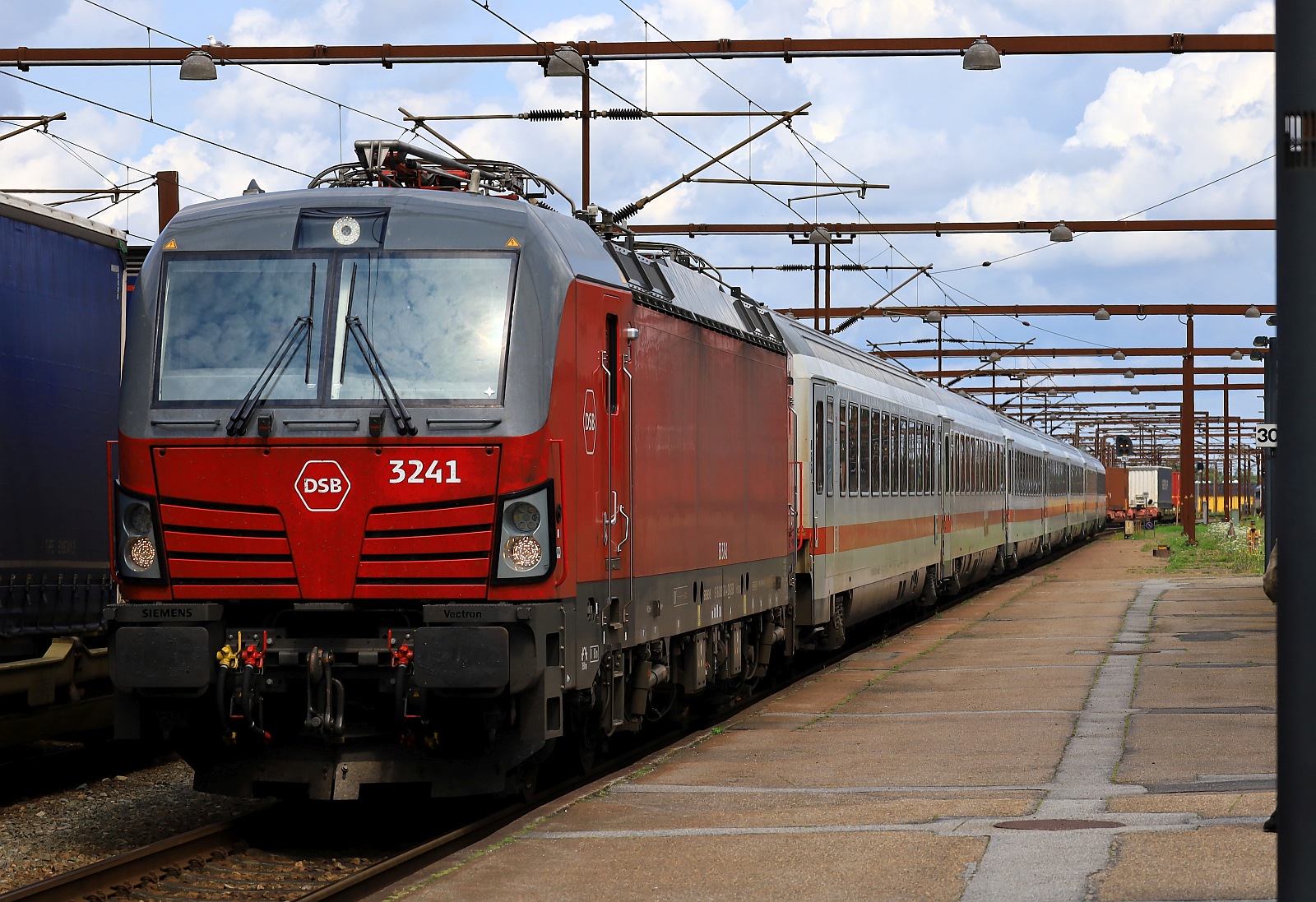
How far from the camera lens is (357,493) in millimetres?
8938

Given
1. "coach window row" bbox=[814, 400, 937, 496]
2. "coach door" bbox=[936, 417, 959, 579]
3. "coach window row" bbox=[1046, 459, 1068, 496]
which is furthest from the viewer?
"coach window row" bbox=[1046, 459, 1068, 496]

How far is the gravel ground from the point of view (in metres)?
9.39

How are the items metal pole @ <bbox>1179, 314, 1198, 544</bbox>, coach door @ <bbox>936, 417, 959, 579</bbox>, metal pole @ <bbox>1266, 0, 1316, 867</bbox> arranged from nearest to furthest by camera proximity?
metal pole @ <bbox>1266, 0, 1316, 867</bbox> → coach door @ <bbox>936, 417, 959, 579</bbox> → metal pole @ <bbox>1179, 314, 1198, 544</bbox>

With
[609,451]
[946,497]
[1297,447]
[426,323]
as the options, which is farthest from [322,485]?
[946,497]

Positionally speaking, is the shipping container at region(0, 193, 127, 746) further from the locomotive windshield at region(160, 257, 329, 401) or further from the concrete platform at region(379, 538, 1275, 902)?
the concrete platform at region(379, 538, 1275, 902)

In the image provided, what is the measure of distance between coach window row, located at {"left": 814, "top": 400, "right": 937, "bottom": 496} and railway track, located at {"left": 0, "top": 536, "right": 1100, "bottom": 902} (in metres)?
7.82

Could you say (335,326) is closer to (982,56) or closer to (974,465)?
(982,56)

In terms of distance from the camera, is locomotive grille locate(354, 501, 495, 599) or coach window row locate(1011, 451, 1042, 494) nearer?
locomotive grille locate(354, 501, 495, 599)

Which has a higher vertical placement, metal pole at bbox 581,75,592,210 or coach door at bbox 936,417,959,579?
metal pole at bbox 581,75,592,210

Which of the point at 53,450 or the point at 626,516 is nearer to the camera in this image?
the point at 626,516

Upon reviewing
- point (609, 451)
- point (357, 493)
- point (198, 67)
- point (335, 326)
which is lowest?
point (357, 493)

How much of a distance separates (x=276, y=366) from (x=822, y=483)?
30.9 feet

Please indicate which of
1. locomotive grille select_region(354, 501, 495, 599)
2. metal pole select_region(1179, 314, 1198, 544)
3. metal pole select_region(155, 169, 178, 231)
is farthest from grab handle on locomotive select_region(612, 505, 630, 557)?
metal pole select_region(1179, 314, 1198, 544)

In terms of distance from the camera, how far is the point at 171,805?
436 inches
